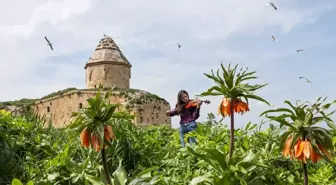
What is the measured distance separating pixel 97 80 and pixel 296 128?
3333 cm

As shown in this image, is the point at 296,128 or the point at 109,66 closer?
the point at 296,128

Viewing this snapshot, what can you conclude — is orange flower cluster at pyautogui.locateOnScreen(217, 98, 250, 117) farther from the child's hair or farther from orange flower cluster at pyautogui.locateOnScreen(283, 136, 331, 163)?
the child's hair

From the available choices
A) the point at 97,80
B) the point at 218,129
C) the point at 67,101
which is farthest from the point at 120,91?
the point at 218,129

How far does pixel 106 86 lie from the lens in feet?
112

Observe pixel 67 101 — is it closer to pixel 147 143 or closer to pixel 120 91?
pixel 120 91

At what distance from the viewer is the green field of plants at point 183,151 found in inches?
82.6

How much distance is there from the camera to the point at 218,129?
4.38 meters

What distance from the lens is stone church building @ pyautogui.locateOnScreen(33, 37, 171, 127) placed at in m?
34.2

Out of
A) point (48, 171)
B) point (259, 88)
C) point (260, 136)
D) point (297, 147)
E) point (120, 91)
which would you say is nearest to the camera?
point (297, 147)

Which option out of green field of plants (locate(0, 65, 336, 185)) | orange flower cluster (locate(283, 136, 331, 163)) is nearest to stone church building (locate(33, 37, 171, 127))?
green field of plants (locate(0, 65, 336, 185))

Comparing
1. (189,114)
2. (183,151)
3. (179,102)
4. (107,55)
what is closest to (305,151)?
(183,151)

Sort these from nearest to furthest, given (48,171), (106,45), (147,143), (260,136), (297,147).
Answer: (297,147), (48,171), (260,136), (147,143), (106,45)

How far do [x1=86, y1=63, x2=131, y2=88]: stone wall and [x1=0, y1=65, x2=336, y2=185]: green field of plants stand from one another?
98.1 ft

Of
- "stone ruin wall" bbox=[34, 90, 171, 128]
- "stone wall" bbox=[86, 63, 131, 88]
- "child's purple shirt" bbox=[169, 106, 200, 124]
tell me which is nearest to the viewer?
"child's purple shirt" bbox=[169, 106, 200, 124]
